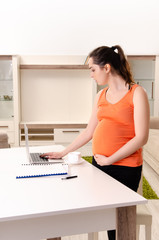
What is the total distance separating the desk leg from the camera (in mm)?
1037

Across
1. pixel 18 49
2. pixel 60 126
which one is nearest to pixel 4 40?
pixel 18 49

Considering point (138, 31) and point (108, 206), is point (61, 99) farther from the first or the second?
point (108, 206)

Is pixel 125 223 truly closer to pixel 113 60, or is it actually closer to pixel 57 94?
pixel 113 60

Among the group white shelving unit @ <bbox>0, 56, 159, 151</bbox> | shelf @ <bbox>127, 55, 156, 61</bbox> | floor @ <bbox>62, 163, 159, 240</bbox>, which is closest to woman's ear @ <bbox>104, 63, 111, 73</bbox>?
floor @ <bbox>62, 163, 159, 240</bbox>

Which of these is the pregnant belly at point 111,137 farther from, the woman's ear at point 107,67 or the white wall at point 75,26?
the white wall at point 75,26

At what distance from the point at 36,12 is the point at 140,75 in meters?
2.22

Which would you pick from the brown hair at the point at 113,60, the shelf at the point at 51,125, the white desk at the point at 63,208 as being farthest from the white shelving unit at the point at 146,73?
the white desk at the point at 63,208

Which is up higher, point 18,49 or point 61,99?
point 18,49

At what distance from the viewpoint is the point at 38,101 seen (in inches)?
208

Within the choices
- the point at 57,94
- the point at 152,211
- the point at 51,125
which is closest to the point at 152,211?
the point at 152,211

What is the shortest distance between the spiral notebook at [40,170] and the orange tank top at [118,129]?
261 millimetres

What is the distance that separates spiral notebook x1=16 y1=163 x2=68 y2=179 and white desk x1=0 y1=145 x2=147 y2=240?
0.11 meters

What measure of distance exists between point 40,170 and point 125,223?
554 millimetres

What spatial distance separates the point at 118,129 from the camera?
4.88 feet
